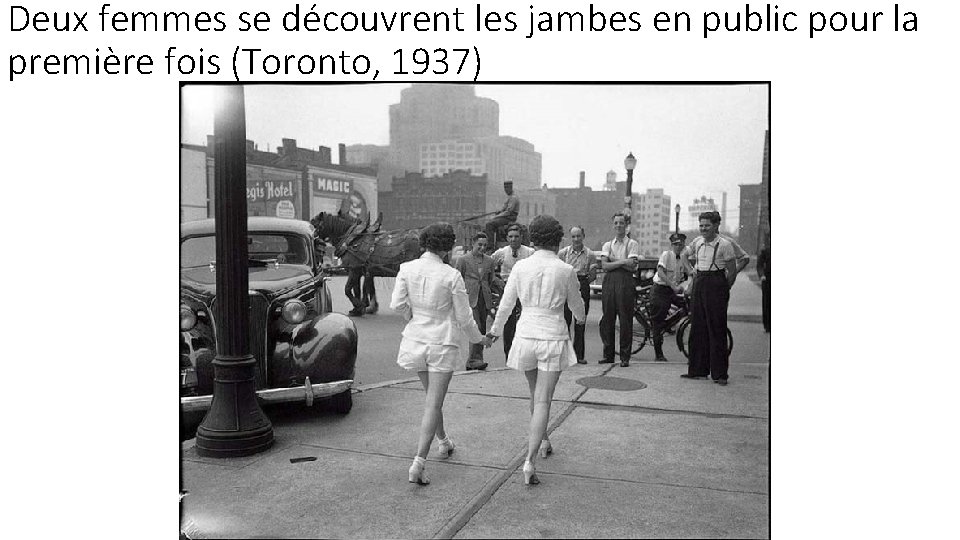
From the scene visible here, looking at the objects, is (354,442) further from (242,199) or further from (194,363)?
(242,199)

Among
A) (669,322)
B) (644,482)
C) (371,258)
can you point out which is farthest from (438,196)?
(371,258)

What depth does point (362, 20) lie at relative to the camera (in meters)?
3.73

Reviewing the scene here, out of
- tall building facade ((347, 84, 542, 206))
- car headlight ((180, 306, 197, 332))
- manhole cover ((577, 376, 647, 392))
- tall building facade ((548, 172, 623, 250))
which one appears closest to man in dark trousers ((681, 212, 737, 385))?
manhole cover ((577, 376, 647, 392))

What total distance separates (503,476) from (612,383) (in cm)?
268

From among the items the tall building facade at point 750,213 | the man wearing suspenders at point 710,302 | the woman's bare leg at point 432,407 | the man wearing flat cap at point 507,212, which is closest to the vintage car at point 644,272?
the man wearing suspenders at point 710,302

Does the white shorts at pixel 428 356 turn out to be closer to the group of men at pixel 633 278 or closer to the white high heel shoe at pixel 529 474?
the white high heel shoe at pixel 529 474

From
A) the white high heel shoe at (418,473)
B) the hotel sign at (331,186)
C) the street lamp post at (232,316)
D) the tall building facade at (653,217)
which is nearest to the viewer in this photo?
the white high heel shoe at (418,473)

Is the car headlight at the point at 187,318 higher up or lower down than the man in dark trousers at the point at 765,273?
lower down

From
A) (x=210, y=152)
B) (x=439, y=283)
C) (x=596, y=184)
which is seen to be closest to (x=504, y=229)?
(x=596, y=184)

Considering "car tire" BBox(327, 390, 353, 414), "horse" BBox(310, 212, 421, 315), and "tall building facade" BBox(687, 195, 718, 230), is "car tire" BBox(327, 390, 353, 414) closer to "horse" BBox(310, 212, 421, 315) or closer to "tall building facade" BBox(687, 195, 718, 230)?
"tall building facade" BBox(687, 195, 718, 230)

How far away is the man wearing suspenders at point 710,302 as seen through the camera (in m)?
5.89

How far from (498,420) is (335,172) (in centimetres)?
215

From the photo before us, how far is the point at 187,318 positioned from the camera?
202 inches

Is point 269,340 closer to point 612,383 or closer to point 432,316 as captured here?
point 432,316
